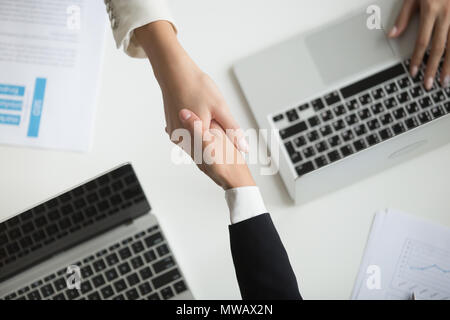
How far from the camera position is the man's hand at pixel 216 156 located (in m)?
0.73

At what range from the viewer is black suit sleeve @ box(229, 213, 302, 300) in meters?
0.68

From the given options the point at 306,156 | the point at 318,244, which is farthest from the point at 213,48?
the point at 318,244

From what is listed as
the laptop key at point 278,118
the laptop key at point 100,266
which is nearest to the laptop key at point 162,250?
the laptop key at point 100,266

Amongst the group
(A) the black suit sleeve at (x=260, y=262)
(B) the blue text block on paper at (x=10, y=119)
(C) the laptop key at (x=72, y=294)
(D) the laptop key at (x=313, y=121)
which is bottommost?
(A) the black suit sleeve at (x=260, y=262)

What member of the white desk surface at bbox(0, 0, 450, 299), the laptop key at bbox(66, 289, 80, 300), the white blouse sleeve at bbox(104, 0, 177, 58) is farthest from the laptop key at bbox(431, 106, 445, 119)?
the laptop key at bbox(66, 289, 80, 300)

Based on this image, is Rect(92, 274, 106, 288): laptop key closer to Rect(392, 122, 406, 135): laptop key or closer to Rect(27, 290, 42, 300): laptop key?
Rect(27, 290, 42, 300): laptop key

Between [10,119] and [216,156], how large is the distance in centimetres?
46

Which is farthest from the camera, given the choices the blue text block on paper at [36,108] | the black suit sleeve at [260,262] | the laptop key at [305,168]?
the blue text block on paper at [36,108]

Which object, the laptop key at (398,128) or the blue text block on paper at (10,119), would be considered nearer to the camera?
the laptop key at (398,128)

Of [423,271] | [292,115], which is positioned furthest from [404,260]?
[292,115]

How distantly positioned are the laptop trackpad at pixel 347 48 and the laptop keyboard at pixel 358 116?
0.03 meters

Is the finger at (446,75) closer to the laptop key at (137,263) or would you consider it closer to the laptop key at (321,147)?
the laptop key at (321,147)
